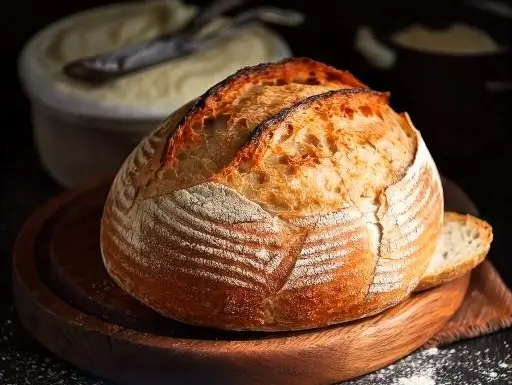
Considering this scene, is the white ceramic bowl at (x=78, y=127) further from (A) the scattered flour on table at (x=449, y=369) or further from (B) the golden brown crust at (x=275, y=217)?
(A) the scattered flour on table at (x=449, y=369)

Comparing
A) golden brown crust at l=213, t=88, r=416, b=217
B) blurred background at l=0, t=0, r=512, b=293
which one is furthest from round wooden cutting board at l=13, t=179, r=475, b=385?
blurred background at l=0, t=0, r=512, b=293

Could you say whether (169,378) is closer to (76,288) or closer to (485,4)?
(76,288)

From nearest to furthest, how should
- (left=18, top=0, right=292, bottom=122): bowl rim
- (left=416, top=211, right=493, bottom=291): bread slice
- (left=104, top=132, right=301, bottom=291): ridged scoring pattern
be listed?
(left=104, top=132, right=301, bottom=291): ridged scoring pattern → (left=416, top=211, right=493, bottom=291): bread slice → (left=18, top=0, right=292, bottom=122): bowl rim

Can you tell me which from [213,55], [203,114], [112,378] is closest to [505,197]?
[213,55]

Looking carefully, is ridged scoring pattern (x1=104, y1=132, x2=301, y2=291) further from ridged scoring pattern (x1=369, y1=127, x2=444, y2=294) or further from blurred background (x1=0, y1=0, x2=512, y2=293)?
blurred background (x1=0, y1=0, x2=512, y2=293)

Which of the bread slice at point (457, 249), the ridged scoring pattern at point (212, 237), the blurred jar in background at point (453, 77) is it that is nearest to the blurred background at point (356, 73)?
the blurred jar in background at point (453, 77)

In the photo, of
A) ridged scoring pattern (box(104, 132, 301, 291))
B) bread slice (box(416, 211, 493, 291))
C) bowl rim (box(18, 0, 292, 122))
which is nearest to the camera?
ridged scoring pattern (box(104, 132, 301, 291))

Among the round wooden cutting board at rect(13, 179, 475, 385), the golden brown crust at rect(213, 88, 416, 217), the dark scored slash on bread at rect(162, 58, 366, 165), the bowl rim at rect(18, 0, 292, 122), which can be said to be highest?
the dark scored slash on bread at rect(162, 58, 366, 165)

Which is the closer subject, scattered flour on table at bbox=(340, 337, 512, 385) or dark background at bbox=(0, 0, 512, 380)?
scattered flour on table at bbox=(340, 337, 512, 385)
